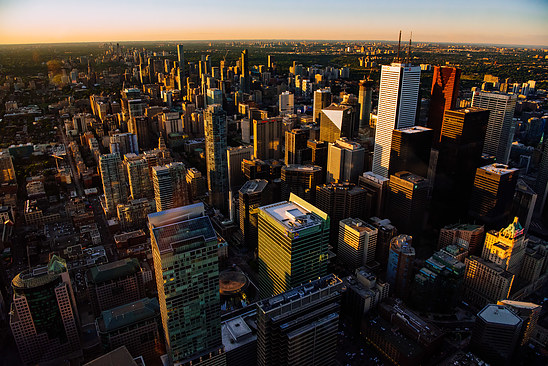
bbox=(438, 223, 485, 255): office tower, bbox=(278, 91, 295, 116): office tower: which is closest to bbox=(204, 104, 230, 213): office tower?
bbox=(438, 223, 485, 255): office tower

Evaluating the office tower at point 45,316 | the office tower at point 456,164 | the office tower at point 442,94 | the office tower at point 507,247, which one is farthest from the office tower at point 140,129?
the office tower at point 507,247

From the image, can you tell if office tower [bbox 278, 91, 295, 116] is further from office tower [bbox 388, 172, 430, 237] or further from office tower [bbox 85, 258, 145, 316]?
office tower [bbox 85, 258, 145, 316]

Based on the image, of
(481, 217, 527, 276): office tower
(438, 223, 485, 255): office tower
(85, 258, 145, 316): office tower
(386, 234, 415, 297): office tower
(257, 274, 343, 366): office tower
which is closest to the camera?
(257, 274, 343, 366): office tower

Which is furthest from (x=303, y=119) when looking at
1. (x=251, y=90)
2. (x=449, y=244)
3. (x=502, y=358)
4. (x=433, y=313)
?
(x=502, y=358)

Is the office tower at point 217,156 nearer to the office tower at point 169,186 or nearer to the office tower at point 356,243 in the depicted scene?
the office tower at point 169,186

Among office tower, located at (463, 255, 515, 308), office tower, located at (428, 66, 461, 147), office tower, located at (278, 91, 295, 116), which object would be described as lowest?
office tower, located at (463, 255, 515, 308)

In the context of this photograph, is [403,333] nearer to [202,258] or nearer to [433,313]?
[433,313]
